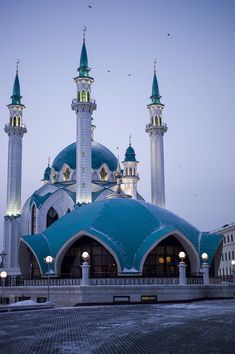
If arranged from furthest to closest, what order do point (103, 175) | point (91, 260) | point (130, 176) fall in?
1. point (130, 176)
2. point (103, 175)
3. point (91, 260)

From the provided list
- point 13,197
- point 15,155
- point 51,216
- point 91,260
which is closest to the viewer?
point 91,260

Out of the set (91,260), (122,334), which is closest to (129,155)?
(91,260)

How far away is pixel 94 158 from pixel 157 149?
29.6 ft

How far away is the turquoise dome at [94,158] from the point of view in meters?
66.5

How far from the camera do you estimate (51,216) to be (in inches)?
2404

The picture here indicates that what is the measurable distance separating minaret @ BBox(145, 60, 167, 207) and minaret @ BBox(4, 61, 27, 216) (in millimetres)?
17212

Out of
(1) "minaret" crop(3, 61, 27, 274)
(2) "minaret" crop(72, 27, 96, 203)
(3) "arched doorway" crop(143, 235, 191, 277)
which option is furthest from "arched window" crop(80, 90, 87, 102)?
(3) "arched doorway" crop(143, 235, 191, 277)

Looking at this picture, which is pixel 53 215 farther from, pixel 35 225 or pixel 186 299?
pixel 186 299

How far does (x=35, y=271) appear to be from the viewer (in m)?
42.6

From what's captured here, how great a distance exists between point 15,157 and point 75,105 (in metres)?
11.0

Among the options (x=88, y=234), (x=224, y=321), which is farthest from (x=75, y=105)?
(x=224, y=321)

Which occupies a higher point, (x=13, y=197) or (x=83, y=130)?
(x=83, y=130)

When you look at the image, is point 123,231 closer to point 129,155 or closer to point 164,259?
point 164,259

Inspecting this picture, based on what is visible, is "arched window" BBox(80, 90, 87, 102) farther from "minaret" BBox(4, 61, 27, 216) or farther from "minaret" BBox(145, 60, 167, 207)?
"minaret" BBox(145, 60, 167, 207)
